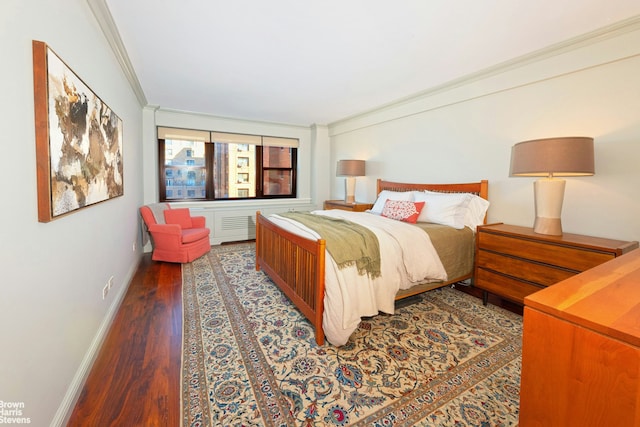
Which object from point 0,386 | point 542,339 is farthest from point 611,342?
point 0,386

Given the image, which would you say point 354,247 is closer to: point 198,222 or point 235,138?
point 198,222

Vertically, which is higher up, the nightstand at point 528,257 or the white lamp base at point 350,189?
the white lamp base at point 350,189

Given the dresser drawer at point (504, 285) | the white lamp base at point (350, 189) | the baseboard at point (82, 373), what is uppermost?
the white lamp base at point (350, 189)

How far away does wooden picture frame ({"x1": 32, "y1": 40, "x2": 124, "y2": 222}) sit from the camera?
1.21 metres

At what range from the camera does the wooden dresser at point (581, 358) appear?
0.73 metres

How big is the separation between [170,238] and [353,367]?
10.1ft

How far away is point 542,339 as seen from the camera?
875mm

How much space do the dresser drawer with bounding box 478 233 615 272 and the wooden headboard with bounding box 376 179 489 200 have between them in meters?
0.66

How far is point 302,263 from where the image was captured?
2.31 meters

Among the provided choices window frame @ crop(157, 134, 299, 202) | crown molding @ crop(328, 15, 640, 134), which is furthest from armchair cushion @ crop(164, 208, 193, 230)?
crown molding @ crop(328, 15, 640, 134)

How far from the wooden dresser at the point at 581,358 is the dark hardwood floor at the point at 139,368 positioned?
157cm

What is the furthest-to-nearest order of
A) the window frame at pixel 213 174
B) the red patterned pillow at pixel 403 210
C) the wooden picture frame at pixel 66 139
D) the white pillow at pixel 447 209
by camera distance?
the window frame at pixel 213 174
the red patterned pillow at pixel 403 210
the white pillow at pixel 447 209
the wooden picture frame at pixel 66 139

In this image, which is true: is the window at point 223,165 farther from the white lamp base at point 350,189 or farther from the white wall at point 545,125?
the white wall at point 545,125

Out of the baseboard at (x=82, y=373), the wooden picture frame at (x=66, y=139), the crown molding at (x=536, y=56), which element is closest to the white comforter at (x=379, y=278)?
the baseboard at (x=82, y=373)
